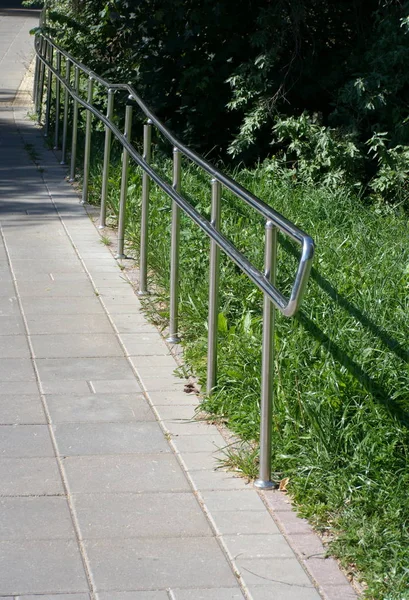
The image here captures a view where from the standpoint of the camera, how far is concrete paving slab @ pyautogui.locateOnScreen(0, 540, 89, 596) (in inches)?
127

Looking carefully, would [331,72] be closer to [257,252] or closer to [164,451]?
[257,252]

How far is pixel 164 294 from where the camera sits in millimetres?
6570

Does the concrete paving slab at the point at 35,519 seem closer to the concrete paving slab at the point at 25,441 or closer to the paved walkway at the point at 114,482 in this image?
the paved walkway at the point at 114,482

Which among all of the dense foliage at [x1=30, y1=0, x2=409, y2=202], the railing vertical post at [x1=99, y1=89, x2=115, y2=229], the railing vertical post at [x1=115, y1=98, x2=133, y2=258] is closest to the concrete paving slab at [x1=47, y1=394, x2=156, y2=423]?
the railing vertical post at [x1=115, y1=98, x2=133, y2=258]

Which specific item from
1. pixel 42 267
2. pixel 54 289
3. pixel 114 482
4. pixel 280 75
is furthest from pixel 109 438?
pixel 280 75

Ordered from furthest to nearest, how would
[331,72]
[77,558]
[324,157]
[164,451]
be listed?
[331,72], [324,157], [164,451], [77,558]

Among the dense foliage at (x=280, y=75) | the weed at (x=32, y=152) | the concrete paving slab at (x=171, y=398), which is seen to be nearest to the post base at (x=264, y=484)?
the concrete paving slab at (x=171, y=398)

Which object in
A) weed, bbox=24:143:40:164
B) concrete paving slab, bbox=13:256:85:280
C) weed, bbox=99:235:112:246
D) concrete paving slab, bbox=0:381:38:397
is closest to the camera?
concrete paving slab, bbox=0:381:38:397

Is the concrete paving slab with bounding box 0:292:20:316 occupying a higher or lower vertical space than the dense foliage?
lower

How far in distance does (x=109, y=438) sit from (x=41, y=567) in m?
1.16

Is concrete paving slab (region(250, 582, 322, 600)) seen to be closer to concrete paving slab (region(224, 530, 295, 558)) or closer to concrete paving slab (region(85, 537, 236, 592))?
concrete paving slab (region(85, 537, 236, 592))

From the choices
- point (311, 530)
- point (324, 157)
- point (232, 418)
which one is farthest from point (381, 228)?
point (311, 530)

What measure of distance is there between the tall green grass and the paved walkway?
0.14m

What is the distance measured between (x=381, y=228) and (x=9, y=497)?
4446 millimetres
